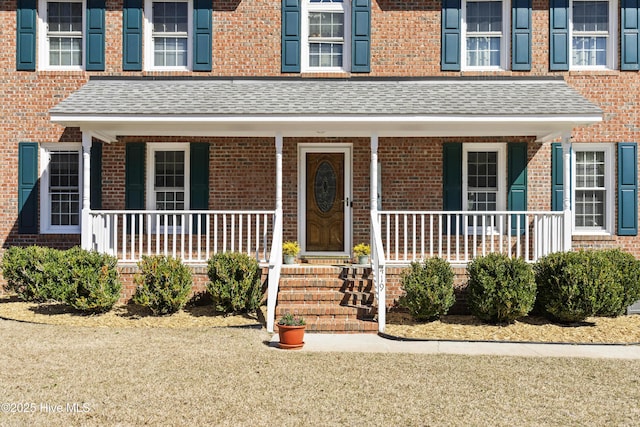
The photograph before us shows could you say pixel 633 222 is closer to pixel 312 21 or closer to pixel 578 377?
pixel 578 377

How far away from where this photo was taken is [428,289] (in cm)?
981

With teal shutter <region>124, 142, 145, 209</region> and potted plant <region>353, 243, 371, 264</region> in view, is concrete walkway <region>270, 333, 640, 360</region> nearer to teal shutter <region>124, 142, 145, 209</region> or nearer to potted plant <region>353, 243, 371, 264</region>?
potted plant <region>353, 243, 371, 264</region>

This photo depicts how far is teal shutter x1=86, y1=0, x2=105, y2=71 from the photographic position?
12.7 metres

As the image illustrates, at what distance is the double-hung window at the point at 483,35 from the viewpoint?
12.9 m

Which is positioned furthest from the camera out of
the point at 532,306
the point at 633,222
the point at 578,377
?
the point at 633,222

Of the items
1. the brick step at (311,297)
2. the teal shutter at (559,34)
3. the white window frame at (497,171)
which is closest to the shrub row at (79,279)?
the brick step at (311,297)

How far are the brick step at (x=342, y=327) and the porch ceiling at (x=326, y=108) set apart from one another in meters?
3.52

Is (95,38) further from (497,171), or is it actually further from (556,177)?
(556,177)

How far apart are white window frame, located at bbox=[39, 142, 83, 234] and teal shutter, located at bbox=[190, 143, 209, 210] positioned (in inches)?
91.7

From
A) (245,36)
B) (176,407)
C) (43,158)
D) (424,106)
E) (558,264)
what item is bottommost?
(176,407)

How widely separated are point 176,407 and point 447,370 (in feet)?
10.6

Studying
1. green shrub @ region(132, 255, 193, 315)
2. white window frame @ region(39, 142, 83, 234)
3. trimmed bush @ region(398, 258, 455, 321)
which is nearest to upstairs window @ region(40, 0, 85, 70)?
white window frame @ region(39, 142, 83, 234)

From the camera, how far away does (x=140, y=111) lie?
11.0 metres

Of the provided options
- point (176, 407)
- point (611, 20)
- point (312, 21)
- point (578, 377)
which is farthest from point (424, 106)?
point (176, 407)
